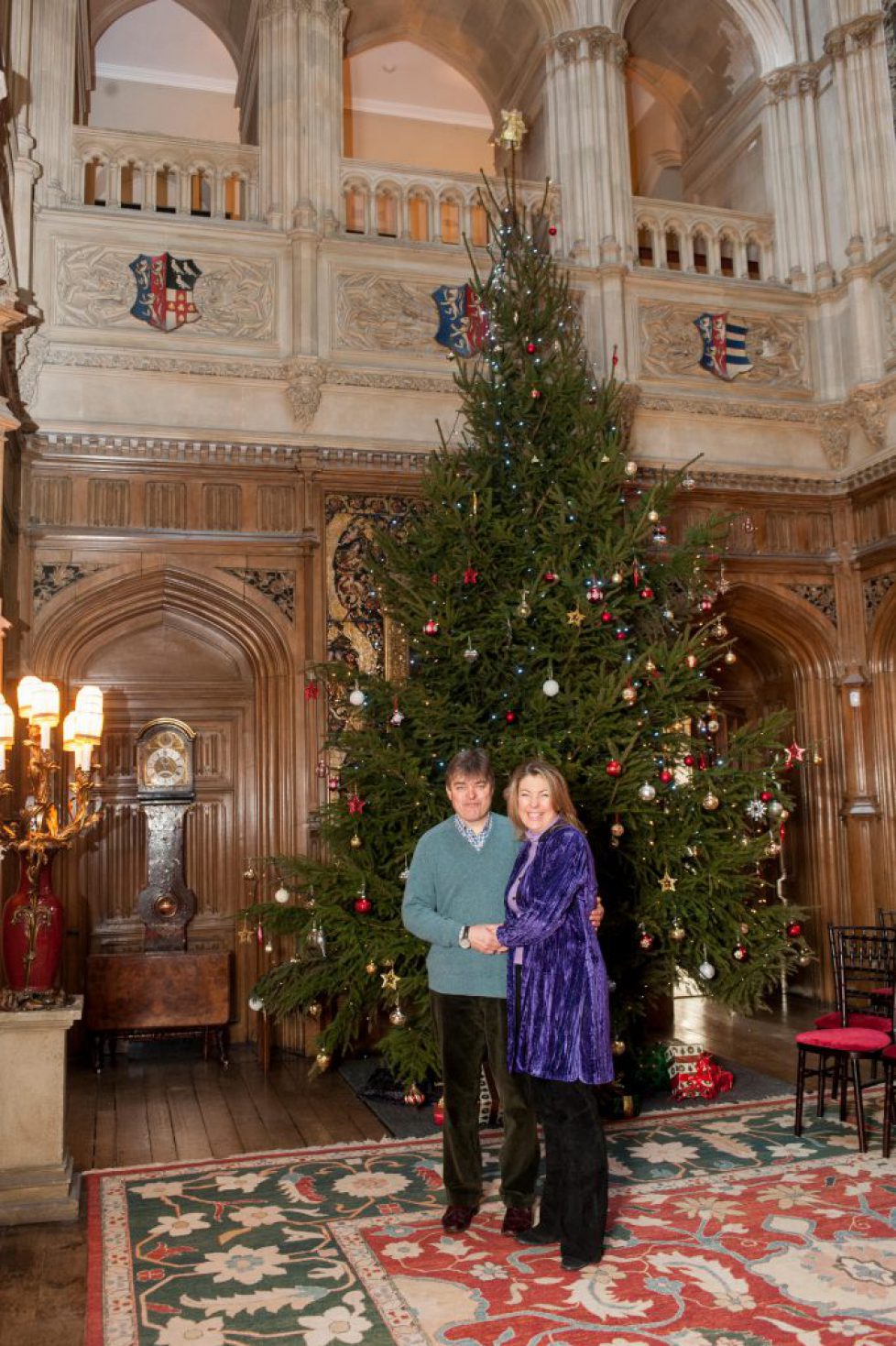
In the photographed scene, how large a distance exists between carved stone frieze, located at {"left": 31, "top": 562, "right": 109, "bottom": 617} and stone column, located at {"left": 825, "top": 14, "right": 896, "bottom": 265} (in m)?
6.19

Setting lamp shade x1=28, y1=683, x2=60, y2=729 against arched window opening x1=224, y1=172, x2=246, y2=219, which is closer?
lamp shade x1=28, y1=683, x2=60, y2=729

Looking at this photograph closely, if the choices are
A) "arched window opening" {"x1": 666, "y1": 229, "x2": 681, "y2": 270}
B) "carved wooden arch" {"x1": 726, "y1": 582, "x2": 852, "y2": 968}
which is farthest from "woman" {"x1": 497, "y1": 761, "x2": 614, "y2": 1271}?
"arched window opening" {"x1": 666, "y1": 229, "x2": 681, "y2": 270}

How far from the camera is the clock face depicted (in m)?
7.43

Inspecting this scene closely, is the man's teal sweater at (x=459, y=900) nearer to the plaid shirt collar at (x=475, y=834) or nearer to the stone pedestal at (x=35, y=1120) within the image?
the plaid shirt collar at (x=475, y=834)

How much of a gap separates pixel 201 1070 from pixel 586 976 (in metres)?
4.08

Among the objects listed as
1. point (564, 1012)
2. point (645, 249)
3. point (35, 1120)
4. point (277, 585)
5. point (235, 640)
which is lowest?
point (35, 1120)

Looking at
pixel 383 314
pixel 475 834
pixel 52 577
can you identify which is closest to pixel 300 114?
pixel 383 314

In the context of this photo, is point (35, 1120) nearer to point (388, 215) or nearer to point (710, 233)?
point (388, 215)

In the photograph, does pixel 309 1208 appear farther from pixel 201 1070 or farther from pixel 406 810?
pixel 201 1070

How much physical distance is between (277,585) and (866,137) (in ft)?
18.7

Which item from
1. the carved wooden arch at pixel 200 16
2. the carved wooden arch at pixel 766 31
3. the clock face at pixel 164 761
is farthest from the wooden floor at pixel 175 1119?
the carved wooden arch at pixel 200 16

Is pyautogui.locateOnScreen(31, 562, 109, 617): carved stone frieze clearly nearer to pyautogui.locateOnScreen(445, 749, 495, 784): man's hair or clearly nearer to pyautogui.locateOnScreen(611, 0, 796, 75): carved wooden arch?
pyautogui.locateOnScreen(445, 749, 495, 784): man's hair

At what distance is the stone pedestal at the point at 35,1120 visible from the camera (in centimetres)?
414

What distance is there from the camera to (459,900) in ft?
12.1
